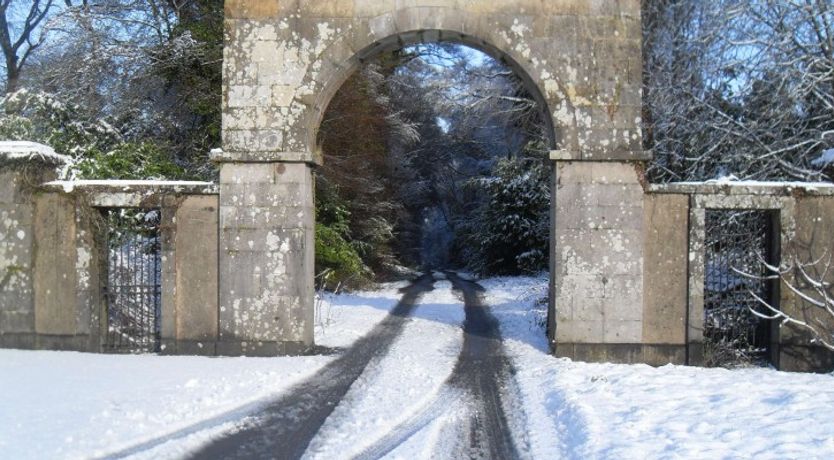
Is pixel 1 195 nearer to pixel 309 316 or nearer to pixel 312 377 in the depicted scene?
pixel 309 316

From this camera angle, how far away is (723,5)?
12.4m

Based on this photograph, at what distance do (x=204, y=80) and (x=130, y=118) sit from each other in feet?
8.73

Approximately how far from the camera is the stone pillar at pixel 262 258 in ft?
28.1

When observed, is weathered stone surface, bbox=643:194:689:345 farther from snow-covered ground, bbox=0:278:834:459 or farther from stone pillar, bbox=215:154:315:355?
stone pillar, bbox=215:154:315:355

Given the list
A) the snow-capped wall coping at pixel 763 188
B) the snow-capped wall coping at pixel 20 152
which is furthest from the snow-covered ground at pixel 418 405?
the snow-capped wall coping at pixel 20 152

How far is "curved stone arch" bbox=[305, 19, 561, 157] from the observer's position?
8.50 m

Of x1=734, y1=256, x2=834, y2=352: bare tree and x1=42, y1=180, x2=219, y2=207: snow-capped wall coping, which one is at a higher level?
x1=42, y1=180, x2=219, y2=207: snow-capped wall coping

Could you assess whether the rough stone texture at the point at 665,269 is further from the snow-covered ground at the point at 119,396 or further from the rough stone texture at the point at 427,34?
the snow-covered ground at the point at 119,396

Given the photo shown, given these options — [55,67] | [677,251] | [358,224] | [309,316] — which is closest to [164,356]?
[309,316]

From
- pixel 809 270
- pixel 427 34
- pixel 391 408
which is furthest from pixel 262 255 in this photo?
pixel 809 270

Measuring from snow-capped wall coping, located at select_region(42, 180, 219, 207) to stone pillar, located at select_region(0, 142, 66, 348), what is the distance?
352 mm

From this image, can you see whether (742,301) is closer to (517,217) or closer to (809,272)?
(809,272)

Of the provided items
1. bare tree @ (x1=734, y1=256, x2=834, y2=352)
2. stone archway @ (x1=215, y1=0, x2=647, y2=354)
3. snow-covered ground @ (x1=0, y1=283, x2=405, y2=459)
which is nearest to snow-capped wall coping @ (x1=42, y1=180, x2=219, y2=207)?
stone archway @ (x1=215, y1=0, x2=647, y2=354)

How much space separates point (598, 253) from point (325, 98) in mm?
4245
